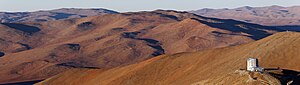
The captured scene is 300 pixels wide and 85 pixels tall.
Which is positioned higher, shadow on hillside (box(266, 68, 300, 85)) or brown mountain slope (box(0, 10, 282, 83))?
shadow on hillside (box(266, 68, 300, 85))

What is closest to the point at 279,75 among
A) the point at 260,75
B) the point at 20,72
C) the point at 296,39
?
the point at 260,75

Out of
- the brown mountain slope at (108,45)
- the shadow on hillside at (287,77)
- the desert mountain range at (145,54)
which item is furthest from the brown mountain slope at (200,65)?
the brown mountain slope at (108,45)

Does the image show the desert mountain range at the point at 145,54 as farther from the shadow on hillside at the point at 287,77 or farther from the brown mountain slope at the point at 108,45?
the shadow on hillside at the point at 287,77

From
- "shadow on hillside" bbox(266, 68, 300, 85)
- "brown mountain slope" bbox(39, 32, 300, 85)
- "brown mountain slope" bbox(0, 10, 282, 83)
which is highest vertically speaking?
"shadow on hillside" bbox(266, 68, 300, 85)

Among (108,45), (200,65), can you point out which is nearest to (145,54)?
(108,45)

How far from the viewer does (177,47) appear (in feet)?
508

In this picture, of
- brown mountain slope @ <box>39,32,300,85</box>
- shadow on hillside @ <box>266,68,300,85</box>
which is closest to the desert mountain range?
brown mountain slope @ <box>39,32,300,85</box>

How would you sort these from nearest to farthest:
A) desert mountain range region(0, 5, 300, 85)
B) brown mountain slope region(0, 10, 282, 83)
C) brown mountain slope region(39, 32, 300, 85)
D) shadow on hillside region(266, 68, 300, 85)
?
shadow on hillside region(266, 68, 300, 85)
brown mountain slope region(39, 32, 300, 85)
desert mountain range region(0, 5, 300, 85)
brown mountain slope region(0, 10, 282, 83)

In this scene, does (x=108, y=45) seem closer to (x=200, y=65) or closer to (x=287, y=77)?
(x=200, y=65)

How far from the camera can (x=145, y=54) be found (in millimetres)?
146125

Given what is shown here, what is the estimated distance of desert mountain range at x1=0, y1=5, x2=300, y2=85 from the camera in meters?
58.8

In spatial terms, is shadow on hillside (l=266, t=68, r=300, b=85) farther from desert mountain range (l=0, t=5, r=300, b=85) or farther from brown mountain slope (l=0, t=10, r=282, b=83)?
brown mountain slope (l=0, t=10, r=282, b=83)

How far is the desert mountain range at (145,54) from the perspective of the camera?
5881 cm

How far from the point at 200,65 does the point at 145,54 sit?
272 ft
